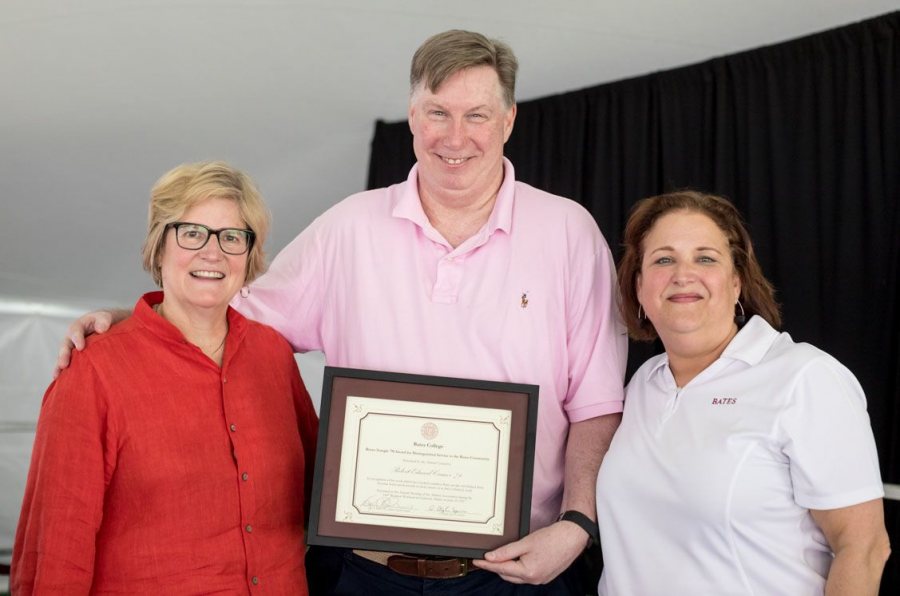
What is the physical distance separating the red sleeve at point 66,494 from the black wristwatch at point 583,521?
3.15 feet

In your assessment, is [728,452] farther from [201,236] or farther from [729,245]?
[201,236]

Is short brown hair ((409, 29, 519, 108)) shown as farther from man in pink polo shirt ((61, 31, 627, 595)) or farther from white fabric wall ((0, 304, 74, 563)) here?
white fabric wall ((0, 304, 74, 563))

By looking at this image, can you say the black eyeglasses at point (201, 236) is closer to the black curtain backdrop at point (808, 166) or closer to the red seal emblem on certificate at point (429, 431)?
the red seal emblem on certificate at point (429, 431)

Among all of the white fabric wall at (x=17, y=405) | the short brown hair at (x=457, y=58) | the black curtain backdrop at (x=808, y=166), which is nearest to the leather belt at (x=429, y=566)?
the short brown hair at (x=457, y=58)

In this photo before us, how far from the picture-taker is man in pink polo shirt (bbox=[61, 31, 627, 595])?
83.2 inches

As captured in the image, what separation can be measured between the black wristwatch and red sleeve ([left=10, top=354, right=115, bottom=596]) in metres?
0.96

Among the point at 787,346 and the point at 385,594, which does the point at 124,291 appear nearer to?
the point at 385,594

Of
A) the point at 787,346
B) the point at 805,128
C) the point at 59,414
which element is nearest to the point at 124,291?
the point at 805,128

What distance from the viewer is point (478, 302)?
7.00 feet

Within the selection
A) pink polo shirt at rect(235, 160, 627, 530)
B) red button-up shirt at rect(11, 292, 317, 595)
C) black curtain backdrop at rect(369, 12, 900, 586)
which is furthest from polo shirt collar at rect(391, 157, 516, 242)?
black curtain backdrop at rect(369, 12, 900, 586)

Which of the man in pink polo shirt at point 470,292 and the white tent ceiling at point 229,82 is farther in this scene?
the white tent ceiling at point 229,82

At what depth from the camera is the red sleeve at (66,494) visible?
1.65 meters

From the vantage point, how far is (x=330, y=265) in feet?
7.43

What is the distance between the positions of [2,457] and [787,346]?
216 inches
